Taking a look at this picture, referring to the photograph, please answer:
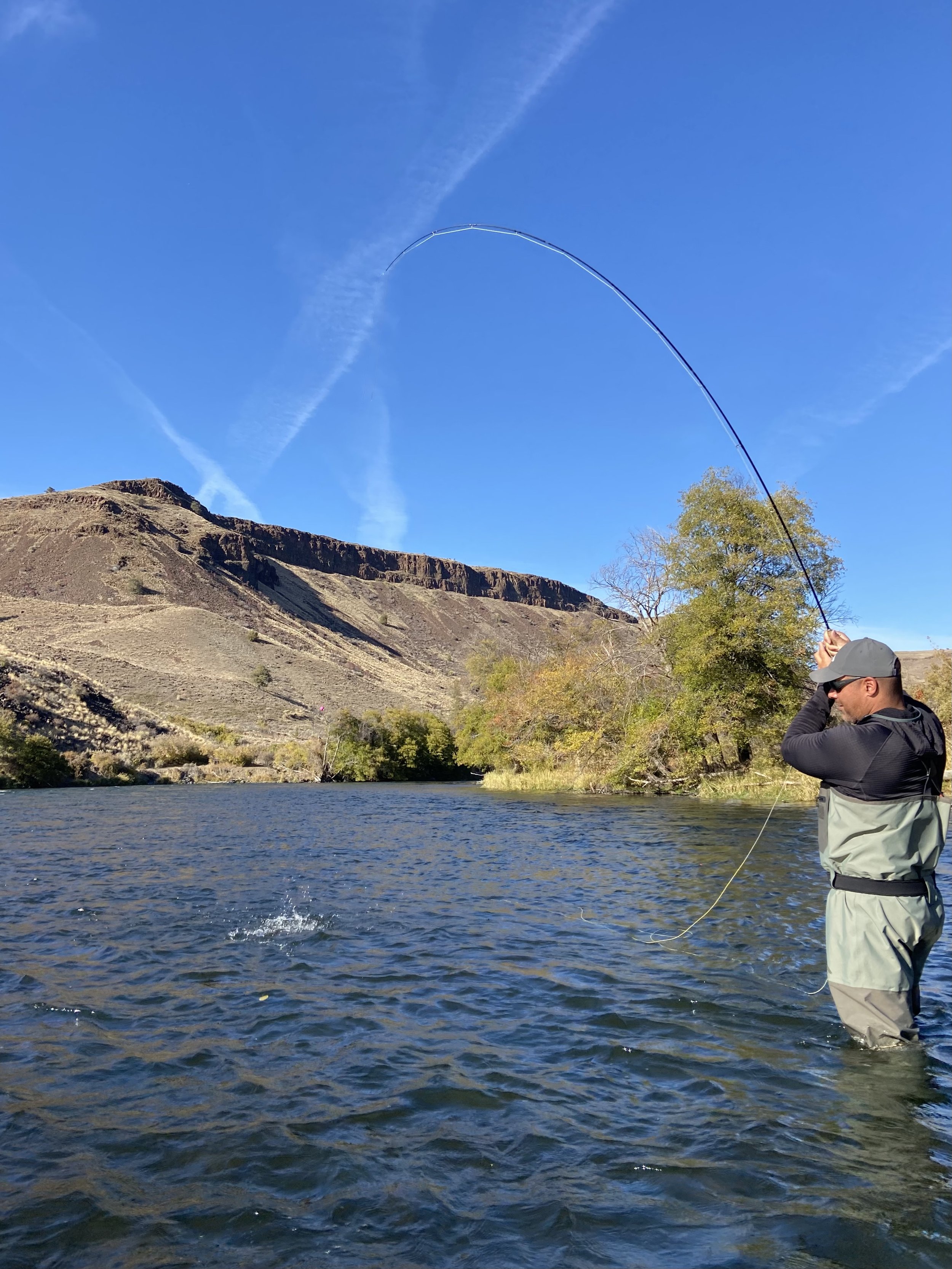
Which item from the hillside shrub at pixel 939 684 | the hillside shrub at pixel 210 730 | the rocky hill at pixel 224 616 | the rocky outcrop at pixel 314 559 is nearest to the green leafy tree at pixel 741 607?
the rocky hill at pixel 224 616

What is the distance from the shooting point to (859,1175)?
12.3ft

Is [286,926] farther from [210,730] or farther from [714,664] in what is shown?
[210,730]

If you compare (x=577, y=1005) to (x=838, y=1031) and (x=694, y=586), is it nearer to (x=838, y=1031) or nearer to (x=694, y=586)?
(x=838, y=1031)

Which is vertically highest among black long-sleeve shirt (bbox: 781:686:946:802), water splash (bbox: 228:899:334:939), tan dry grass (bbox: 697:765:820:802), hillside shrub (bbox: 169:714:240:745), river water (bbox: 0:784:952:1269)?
hillside shrub (bbox: 169:714:240:745)

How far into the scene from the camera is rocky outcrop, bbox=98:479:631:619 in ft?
454

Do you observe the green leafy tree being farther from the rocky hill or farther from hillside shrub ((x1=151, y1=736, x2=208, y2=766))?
hillside shrub ((x1=151, y1=736, x2=208, y2=766))

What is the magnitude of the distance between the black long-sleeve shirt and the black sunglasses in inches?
9.1

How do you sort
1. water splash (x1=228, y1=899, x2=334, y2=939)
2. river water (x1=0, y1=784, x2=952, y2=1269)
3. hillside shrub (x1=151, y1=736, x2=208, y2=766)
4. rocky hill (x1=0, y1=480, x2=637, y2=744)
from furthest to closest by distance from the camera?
rocky hill (x1=0, y1=480, x2=637, y2=744), hillside shrub (x1=151, y1=736, x2=208, y2=766), water splash (x1=228, y1=899, x2=334, y2=939), river water (x1=0, y1=784, x2=952, y2=1269)

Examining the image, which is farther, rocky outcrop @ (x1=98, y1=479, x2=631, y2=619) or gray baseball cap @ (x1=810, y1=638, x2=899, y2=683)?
rocky outcrop @ (x1=98, y1=479, x2=631, y2=619)

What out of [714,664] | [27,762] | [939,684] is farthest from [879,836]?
[27,762]

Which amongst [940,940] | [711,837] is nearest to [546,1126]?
[940,940]

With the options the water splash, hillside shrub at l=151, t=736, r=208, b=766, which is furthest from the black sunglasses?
hillside shrub at l=151, t=736, r=208, b=766

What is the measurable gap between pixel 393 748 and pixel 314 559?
4791 inches

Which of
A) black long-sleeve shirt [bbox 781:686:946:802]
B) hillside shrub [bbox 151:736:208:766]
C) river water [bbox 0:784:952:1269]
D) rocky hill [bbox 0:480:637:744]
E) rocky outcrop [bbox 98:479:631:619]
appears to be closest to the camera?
river water [bbox 0:784:952:1269]
